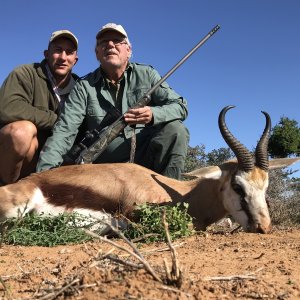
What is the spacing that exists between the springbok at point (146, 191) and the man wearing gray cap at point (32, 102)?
1.35 m

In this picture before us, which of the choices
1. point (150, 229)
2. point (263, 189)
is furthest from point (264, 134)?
point (150, 229)

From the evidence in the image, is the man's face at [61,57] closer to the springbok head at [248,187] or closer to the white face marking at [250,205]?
the springbok head at [248,187]

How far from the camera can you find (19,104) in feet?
20.8

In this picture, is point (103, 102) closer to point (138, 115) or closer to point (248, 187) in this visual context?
point (138, 115)

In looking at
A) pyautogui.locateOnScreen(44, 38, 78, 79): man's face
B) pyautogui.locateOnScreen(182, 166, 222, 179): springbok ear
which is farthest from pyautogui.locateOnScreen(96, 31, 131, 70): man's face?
pyautogui.locateOnScreen(182, 166, 222, 179): springbok ear

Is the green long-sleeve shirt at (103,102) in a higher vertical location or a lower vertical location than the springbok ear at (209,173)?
higher

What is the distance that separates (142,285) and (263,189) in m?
3.42

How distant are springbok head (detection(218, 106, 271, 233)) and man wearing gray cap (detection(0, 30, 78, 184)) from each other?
261 centimetres

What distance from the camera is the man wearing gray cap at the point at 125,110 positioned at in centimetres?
606

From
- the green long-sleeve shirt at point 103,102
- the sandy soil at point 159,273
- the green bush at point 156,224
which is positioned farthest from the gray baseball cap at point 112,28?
the sandy soil at point 159,273

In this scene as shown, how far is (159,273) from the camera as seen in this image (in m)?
2.01

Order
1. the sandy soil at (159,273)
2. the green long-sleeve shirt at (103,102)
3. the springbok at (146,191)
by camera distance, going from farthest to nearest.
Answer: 1. the green long-sleeve shirt at (103,102)
2. the springbok at (146,191)
3. the sandy soil at (159,273)

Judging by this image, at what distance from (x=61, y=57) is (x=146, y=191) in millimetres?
2892

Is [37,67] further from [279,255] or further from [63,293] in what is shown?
[63,293]
